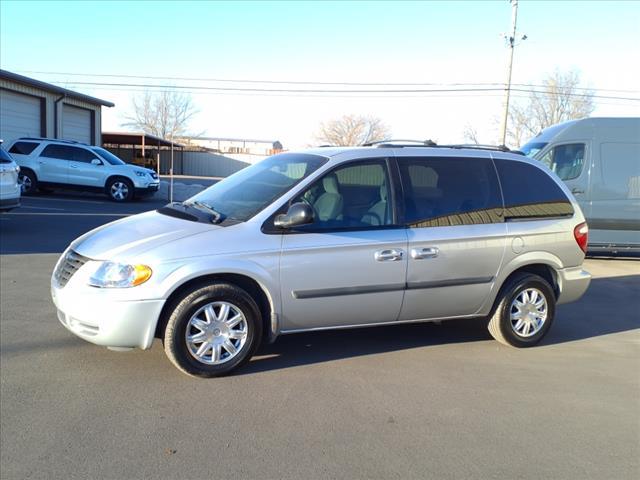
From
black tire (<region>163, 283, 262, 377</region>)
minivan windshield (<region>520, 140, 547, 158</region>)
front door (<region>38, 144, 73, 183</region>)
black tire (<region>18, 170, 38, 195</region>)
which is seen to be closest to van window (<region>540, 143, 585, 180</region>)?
minivan windshield (<region>520, 140, 547, 158</region>)

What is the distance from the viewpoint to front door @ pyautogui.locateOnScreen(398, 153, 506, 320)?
5.05 meters

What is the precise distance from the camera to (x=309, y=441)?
142 inches

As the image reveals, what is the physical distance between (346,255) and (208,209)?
1.30m

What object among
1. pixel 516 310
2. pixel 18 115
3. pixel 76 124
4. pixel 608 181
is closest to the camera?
pixel 516 310

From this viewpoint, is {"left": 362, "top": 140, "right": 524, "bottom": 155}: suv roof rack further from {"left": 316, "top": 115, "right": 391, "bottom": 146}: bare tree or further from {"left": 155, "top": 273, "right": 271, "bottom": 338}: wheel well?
{"left": 316, "top": 115, "right": 391, "bottom": 146}: bare tree

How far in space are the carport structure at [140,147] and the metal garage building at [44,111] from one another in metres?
12.7

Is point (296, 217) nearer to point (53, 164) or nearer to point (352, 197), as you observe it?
point (352, 197)

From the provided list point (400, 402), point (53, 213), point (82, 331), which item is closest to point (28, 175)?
point (53, 213)

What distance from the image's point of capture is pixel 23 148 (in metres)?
19.2

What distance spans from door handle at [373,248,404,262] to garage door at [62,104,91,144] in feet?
78.4

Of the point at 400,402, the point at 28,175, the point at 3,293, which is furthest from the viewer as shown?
the point at 28,175

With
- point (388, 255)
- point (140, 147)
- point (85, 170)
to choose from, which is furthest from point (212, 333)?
point (140, 147)

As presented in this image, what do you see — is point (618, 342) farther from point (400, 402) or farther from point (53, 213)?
point (53, 213)

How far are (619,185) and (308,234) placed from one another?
8198 mm
